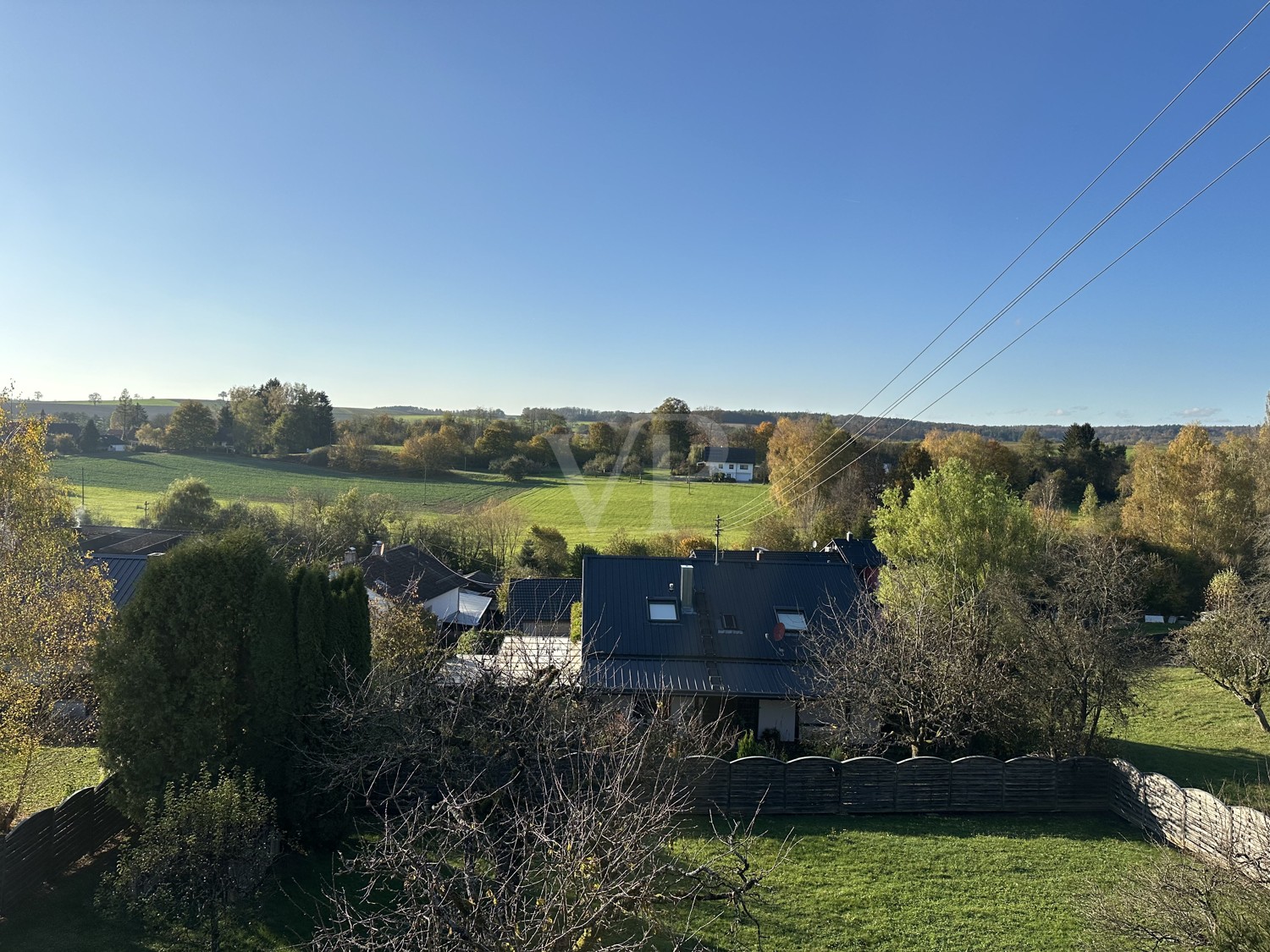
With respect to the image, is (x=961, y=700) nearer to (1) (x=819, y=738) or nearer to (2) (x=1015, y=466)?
(1) (x=819, y=738)

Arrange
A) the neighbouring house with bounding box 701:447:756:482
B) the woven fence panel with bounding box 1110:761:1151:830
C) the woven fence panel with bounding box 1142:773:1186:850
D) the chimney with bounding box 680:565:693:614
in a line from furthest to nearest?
the neighbouring house with bounding box 701:447:756:482 → the chimney with bounding box 680:565:693:614 → the woven fence panel with bounding box 1110:761:1151:830 → the woven fence panel with bounding box 1142:773:1186:850

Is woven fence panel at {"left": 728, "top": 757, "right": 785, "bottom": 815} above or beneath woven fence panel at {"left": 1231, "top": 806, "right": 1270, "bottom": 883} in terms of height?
beneath

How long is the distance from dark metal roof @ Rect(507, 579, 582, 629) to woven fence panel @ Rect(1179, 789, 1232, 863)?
19.6m

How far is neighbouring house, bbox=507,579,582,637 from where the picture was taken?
90.5 feet

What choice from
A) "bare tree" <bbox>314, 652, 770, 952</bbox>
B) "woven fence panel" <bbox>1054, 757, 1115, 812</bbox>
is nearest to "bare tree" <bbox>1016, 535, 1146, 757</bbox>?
"woven fence panel" <bbox>1054, 757, 1115, 812</bbox>

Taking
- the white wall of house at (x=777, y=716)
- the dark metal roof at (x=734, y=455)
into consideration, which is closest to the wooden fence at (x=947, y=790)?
the white wall of house at (x=777, y=716)

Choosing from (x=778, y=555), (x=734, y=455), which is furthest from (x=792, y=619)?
(x=734, y=455)

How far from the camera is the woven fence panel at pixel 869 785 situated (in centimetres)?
1174

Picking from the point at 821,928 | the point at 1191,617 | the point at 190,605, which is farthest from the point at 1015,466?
the point at 190,605

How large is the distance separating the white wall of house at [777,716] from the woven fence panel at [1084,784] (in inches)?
214

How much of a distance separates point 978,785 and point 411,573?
76.9ft

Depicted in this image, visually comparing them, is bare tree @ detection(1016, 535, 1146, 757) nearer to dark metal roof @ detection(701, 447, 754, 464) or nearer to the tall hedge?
the tall hedge

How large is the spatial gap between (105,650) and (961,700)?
13.0 metres

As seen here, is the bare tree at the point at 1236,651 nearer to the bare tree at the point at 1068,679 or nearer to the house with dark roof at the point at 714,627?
the bare tree at the point at 1068,679
